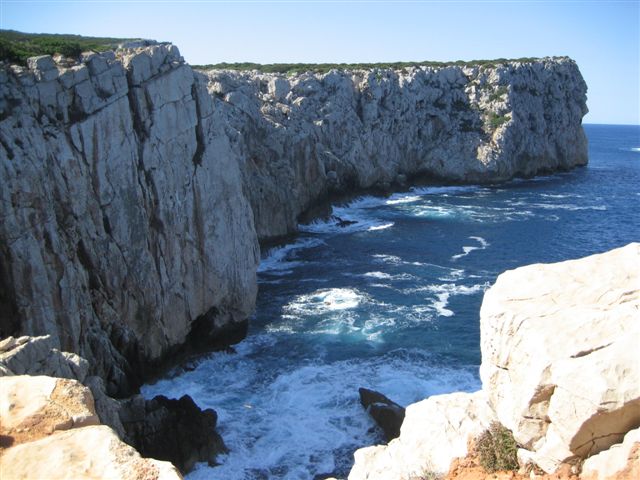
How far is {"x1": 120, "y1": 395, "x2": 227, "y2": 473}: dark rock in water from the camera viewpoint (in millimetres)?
24781

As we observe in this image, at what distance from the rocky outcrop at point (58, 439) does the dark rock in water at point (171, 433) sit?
13.9 meters

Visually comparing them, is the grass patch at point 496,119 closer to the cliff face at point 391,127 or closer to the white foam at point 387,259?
the cliff face at point 391,127

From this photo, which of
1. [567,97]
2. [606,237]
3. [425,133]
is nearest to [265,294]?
[606,237]

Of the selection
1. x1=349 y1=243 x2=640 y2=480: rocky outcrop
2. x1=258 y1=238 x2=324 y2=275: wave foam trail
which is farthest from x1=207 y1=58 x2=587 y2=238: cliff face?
x1=349 y1=243 x2=640 y2=480: rocky outcrop

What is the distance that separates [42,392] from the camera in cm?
1123

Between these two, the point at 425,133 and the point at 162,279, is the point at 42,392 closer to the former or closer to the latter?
the point at 162,279

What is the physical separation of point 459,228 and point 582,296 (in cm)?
5570

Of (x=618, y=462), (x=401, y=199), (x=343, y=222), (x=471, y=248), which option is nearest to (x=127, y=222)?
(x=618, y=462)

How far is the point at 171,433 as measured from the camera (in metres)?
25.6

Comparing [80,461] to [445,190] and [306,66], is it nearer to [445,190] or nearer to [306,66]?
[445,190]

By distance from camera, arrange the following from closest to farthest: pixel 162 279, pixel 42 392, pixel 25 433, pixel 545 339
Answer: pixel 25 433 → pixel 42 392 → pixel 545 339 → pixel 162 279

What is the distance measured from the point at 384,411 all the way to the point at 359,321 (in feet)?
42.8

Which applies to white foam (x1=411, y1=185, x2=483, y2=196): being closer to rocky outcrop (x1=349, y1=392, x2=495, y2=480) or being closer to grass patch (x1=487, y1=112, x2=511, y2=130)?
grass patch (x1=487, y1=112, x2=511, y2=130)

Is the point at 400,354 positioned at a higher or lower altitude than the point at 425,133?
lower
